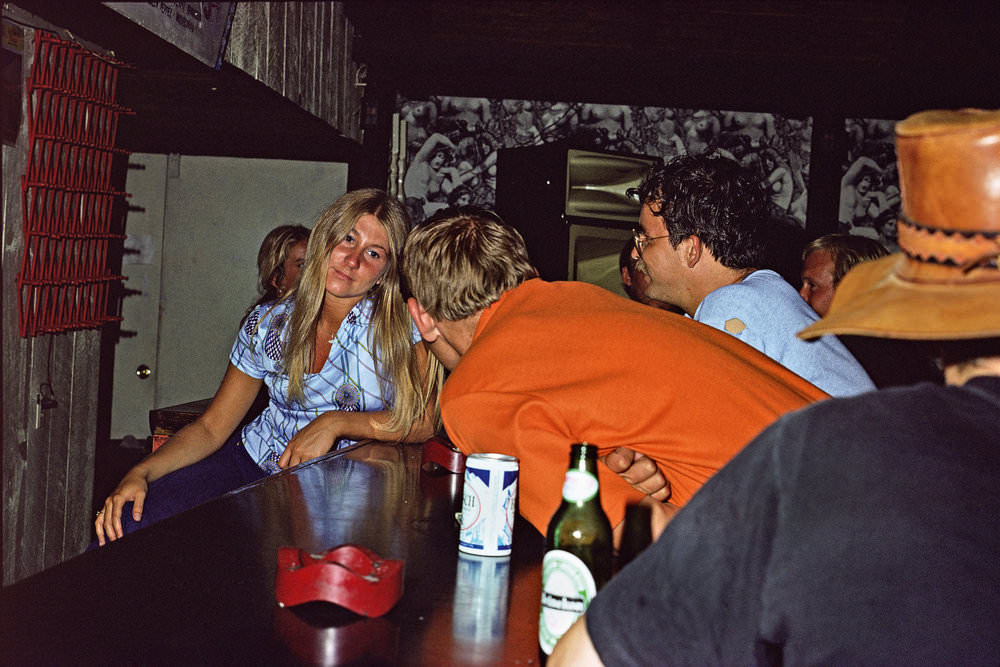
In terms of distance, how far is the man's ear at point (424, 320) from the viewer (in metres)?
1.75

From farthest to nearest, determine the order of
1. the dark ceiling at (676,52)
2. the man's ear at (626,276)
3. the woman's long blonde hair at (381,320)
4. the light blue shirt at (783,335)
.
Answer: the dark ceiling at (676,52) → the man's ear at (626,276) → the woman's long blonde hair at (381,320) → the light blue shirt at (783,335)

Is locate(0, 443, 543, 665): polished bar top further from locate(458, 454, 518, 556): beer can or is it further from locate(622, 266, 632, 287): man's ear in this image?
locate(622, 266, 632, 287): man's ear

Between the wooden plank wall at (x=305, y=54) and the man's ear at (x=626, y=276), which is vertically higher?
the wooden plank wall at (x=305, y=54)

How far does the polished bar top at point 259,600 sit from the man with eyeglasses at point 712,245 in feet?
2.99

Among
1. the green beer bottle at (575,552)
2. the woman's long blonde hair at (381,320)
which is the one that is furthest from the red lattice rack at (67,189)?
the green beer bottle at (575,552)

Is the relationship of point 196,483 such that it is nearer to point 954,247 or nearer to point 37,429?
point 37,429

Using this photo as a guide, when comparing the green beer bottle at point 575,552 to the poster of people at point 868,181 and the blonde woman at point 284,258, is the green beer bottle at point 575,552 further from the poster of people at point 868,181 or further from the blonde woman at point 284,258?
the poster of people at point 868,181

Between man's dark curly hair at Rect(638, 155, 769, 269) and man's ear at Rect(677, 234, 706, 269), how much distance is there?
0.04 feet

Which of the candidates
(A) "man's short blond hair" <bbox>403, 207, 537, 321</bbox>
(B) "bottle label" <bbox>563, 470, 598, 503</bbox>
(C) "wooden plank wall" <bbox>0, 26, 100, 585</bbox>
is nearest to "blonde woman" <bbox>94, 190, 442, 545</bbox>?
(C) "wooden plank wall" <bbox>0, 26, 100, 585</bbox>

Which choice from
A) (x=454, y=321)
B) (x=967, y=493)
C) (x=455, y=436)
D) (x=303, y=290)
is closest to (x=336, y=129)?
(x=303, y=290)

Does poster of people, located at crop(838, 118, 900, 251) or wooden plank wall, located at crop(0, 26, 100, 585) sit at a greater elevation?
poster of people, located at crop(838, 118, 900, 251)

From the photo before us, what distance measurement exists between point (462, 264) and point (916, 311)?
108cm

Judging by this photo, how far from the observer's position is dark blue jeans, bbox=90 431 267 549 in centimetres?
204

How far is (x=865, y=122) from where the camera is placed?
5.31m
